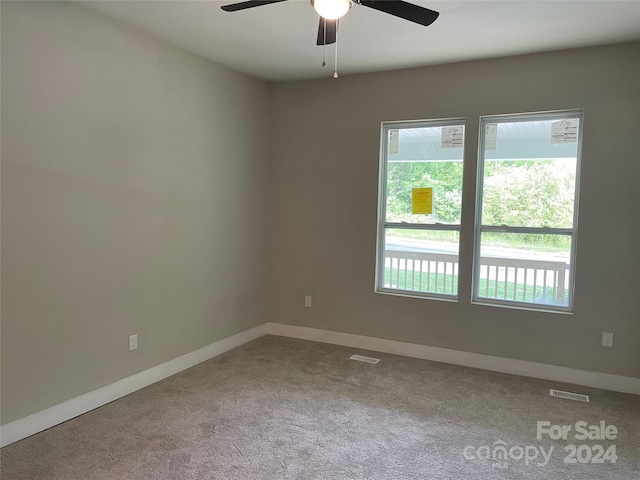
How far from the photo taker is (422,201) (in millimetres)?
4086

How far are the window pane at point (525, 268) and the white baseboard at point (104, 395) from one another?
2443 mm

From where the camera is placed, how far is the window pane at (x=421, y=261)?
400cm

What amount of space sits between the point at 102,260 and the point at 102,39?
4.81 ft

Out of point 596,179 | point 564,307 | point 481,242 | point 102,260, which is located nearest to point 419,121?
point 481,242

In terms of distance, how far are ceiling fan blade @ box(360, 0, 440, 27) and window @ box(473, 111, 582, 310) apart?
1956 millimetres

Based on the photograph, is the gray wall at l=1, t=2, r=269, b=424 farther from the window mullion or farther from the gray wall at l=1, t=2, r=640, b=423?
the window mullion

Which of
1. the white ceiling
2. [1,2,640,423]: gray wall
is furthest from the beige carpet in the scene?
the white ceiling

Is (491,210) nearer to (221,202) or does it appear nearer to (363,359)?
(363,359)

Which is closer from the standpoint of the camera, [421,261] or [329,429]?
[329,429]

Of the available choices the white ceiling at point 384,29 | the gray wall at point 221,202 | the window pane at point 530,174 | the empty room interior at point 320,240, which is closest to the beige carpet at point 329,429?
the empty room interior at point 320,240

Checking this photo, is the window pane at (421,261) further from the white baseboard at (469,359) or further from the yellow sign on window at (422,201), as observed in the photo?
the white baseboard at (469,359)

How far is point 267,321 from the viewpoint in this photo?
15.7 ft

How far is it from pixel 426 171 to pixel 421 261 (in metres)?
0.84

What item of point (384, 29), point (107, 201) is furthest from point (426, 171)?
point (107, 201)
